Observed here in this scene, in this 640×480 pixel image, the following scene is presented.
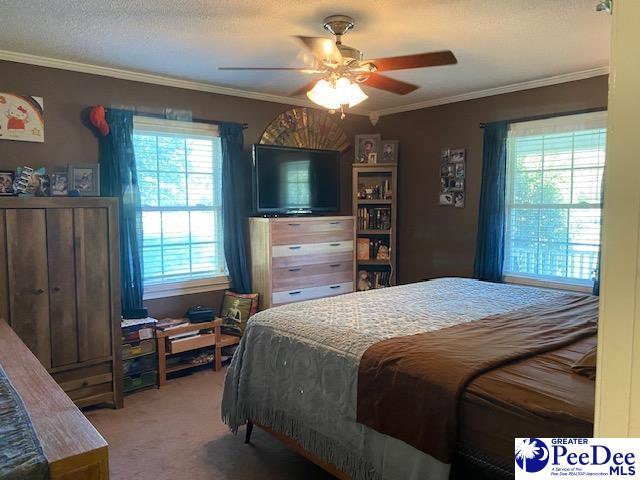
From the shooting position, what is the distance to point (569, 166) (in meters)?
3.96

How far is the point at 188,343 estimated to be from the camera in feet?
12.7

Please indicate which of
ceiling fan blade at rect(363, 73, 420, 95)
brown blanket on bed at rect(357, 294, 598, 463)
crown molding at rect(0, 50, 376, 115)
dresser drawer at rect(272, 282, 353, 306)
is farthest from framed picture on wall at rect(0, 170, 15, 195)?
brown blanket on bed at rect(357, 294, 598, 463)

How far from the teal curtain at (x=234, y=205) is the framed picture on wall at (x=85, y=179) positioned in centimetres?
118

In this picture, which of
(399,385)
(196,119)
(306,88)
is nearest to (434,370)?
(399,385)

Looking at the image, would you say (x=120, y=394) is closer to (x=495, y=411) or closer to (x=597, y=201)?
(x=495, y=411)

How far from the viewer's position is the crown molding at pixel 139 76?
3349 millimetres

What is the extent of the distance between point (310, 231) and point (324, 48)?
215 cm

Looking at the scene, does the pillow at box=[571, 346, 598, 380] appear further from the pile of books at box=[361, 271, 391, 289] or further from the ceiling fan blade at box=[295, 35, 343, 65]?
the pile of books at box=[361, 271, 391, 289]

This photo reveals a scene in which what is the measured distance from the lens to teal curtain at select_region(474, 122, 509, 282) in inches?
169

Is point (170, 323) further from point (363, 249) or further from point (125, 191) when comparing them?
point (363, 249)

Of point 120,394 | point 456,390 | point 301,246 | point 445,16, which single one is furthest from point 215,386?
point 445,16

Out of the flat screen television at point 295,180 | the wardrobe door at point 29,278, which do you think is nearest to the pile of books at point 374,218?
the flat screen television at point 295,180

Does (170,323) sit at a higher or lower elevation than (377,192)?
lower

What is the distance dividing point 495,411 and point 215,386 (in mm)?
2573
